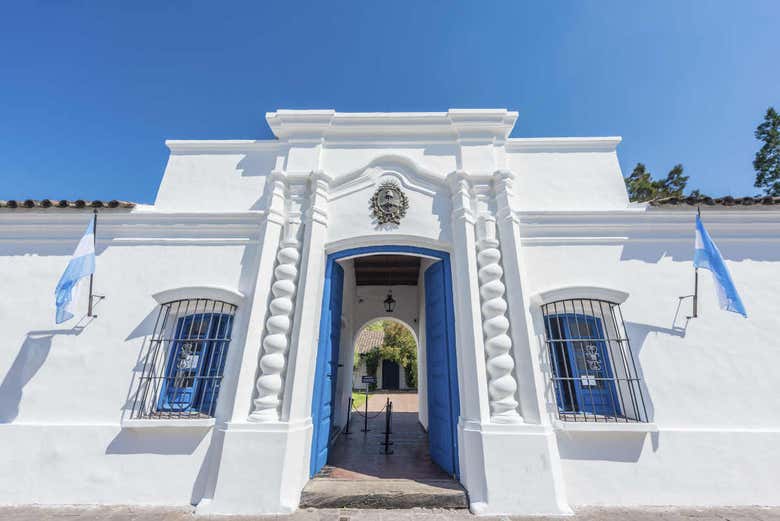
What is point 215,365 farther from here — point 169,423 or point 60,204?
point 60,204

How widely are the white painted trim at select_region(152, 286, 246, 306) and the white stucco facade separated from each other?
0.07ft

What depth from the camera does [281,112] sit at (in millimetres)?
5430

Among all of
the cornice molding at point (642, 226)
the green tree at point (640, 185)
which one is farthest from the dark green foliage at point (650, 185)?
the cornice molding at point (642, 226)

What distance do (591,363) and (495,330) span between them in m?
1.52

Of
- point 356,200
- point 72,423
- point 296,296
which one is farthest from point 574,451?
point 72,423

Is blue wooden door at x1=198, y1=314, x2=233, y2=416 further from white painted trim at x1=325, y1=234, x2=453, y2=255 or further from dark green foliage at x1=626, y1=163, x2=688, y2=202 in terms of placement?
dark green foliage at x1=626, y1=163, x2=688, y2=202

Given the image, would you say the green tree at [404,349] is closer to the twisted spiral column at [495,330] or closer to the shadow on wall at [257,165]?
the shadow on wall at [257,165]

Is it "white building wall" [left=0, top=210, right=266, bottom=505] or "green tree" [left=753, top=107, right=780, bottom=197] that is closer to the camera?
"white building wall" [left=0, top=210, right=266, bottom=505]

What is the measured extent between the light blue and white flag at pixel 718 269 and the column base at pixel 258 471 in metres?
5.36

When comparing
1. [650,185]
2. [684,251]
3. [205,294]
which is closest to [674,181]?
[650,185]

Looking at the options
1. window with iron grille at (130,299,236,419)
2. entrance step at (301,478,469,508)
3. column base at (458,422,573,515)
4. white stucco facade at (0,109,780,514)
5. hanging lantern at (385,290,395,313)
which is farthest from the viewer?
hanging lantern at (385,290,395,313)

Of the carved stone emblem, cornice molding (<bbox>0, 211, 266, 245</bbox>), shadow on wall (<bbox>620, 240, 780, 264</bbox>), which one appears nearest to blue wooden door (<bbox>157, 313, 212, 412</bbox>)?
cornice molding (<bbox>0, 211, 266, 245</bbox>)

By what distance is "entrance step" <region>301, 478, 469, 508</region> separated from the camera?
3531 millimetres

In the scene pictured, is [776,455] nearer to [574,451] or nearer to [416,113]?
[574,451]
